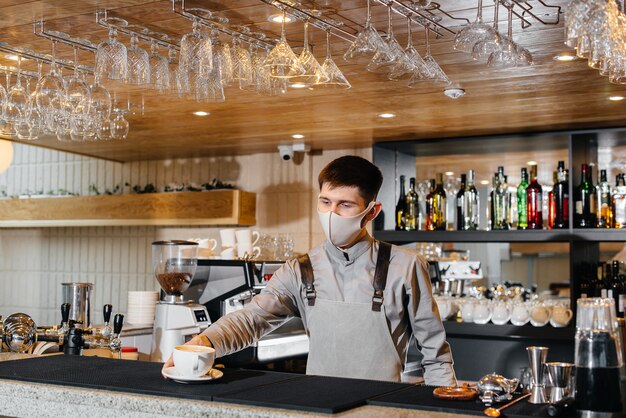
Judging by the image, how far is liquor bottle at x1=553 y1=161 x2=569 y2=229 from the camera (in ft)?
17.9

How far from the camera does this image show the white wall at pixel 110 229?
22.9 feet

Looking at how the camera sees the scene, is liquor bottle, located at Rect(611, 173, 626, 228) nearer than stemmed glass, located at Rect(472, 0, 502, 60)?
No

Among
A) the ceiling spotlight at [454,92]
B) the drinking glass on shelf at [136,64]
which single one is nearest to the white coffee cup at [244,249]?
the ceiling spotlight at [454,92]

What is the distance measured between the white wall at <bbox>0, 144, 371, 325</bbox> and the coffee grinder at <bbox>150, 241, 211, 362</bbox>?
7.49 feet

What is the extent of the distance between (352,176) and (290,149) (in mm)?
3941

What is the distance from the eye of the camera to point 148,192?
755 cm

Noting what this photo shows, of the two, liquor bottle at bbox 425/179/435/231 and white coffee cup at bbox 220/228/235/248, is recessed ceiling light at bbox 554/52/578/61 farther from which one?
white coffee cup at bbox 220/228/235/248

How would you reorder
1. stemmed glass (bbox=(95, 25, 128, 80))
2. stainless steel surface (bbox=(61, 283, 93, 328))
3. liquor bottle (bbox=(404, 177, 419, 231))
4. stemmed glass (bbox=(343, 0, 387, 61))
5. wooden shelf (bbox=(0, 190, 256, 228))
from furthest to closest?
wooden shelf (bbox=(0, 190, 256, 228))
liquor bottle (bbox=(404, 177, 419, 231))
stainless steel surface (bbox=(61, 283, 93, 328))
stemmed glass (bbox=(95, 25, 128, 80))
stemmed glass (bbox=(343, 0, 387, 61))

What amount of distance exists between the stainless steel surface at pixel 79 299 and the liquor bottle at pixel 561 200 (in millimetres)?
3010

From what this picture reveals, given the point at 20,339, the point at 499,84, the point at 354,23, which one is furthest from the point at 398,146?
the point at 20,339

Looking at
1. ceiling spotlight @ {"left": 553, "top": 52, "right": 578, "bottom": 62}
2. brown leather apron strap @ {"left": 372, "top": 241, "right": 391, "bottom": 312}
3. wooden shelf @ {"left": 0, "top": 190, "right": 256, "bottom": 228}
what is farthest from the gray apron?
wooden shelf @ {"left": 0, "top": 190, "right": 256, "bottom": 228}

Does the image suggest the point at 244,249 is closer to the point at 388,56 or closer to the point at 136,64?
the point at 136,64

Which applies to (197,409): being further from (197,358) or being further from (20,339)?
(20,339)

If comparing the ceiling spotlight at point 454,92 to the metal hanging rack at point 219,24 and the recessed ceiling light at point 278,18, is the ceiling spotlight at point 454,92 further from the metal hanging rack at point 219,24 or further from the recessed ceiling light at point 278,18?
the recessed ceiling light at point 278,18
